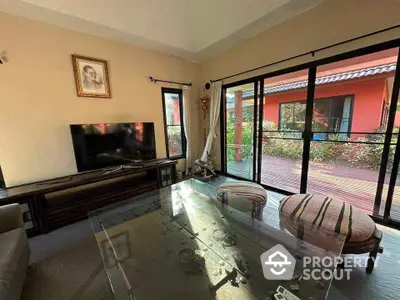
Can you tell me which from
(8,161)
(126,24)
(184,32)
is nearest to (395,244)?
(184,32)

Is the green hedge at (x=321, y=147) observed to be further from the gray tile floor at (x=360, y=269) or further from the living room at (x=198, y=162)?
the gray tile floor at (x=360, y=269)

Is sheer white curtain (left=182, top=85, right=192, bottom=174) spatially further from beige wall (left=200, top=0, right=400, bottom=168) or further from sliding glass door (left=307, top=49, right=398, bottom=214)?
sliding glass door (left=307, top=49, right=398, bottom=214)

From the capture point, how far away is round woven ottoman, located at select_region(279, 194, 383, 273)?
1.29m

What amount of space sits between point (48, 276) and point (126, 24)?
2929mm

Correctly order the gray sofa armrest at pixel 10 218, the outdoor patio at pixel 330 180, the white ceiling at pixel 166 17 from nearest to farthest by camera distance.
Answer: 1. the gray sofa armrest at pixel 10 218
2. the white ceiling at pixel 166 17
3. the outdoor patio at pixel 330 180

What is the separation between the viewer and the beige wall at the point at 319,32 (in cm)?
185

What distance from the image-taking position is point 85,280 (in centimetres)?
141

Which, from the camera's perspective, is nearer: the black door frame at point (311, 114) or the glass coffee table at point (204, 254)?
the glass coffee table at point (204, 254)

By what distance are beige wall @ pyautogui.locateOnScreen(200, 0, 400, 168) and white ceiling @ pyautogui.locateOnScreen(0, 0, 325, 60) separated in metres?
0.14

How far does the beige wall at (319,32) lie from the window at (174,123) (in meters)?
1.30

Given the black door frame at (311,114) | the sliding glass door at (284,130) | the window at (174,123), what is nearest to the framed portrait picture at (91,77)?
the window at (174,123)

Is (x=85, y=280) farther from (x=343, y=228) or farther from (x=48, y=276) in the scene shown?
(x=343, y=228)

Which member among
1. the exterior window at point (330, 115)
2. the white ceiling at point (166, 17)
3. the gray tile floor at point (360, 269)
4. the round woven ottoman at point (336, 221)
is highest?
the white ceiling at point (166, 17)

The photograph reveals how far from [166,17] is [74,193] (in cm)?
286
